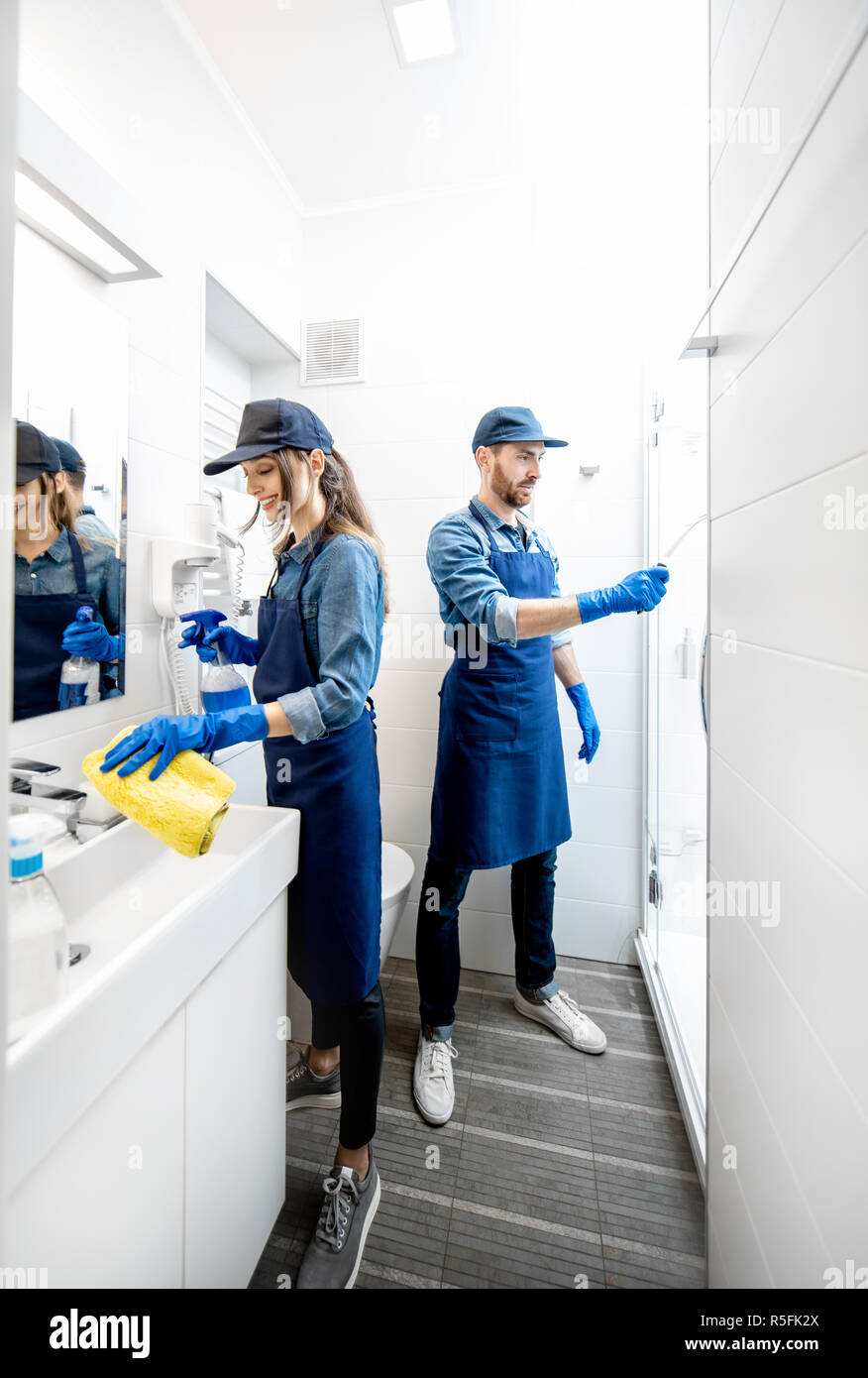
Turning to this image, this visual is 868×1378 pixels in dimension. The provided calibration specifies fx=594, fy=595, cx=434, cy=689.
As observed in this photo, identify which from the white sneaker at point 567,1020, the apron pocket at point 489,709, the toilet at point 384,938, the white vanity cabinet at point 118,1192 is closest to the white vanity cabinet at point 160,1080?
the white vanity cabinet at point 118,1192

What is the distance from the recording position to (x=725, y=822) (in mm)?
926

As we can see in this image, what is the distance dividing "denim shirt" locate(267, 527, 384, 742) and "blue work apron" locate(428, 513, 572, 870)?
0.46 metres

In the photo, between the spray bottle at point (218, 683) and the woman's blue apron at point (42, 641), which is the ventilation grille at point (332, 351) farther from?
the woman's blue apron at point (42, 641)

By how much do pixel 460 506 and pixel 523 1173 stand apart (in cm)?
175

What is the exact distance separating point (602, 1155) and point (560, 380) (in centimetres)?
206

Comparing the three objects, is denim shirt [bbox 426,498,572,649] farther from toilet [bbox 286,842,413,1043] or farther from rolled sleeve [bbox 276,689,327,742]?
toilet [bbox 286,842,413,1043]

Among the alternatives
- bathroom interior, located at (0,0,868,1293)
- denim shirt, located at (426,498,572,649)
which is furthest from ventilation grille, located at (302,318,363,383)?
denim shirt, located at (426,498,572,649)

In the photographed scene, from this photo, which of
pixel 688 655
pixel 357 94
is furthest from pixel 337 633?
pixel 357 94

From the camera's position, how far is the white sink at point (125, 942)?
0.52 m

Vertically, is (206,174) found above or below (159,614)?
above

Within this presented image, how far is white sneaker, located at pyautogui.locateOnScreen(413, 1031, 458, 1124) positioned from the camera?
4.58ft

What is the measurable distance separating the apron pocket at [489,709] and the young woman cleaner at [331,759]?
0.38 m
